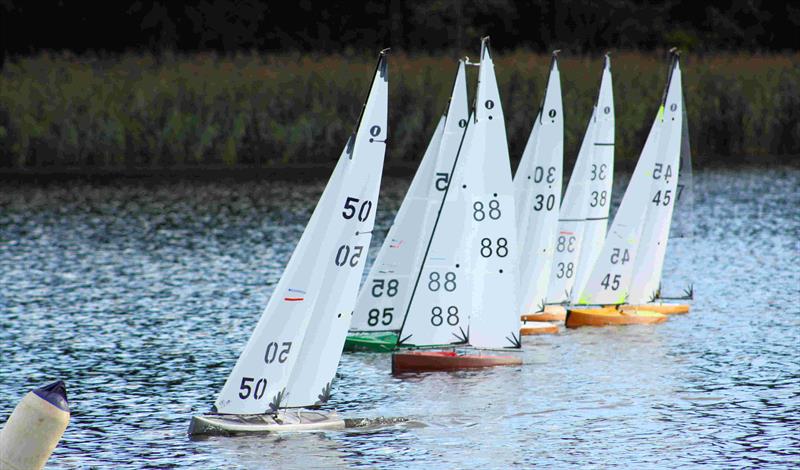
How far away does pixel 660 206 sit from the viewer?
26.5 metres

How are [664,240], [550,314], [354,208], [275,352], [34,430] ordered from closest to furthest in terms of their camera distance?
[34,430] < [275,352] < [354,208] < [550,314] < [664,240]

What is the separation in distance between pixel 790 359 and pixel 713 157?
31.7 meters

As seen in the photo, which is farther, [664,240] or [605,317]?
[664,240]

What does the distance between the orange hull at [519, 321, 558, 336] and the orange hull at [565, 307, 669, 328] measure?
0.64 meters

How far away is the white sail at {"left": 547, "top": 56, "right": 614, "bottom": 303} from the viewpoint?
84.5ft

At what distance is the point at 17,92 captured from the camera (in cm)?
4981

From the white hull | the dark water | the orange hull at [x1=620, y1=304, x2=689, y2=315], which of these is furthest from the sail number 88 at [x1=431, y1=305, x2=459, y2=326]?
the orange hull at [x1=620, y1=304, x2=689, y2=315]

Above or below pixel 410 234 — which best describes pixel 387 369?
below

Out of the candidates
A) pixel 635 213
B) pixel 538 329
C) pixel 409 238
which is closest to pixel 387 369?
pixel 409 238

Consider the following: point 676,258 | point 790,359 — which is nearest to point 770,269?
point 676,258

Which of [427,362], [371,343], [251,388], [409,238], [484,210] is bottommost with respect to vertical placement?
[371,343]

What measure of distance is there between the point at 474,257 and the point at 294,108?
30993 mm

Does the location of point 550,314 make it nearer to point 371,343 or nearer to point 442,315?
point 371,343

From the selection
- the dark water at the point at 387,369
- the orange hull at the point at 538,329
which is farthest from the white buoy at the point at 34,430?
the orange hull at the point at 538,329
